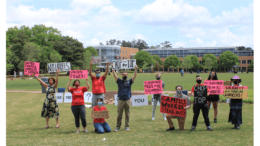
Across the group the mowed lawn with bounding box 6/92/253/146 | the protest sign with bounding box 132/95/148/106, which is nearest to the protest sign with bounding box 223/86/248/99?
the mowed lawn with bounding box 6/92/253/146

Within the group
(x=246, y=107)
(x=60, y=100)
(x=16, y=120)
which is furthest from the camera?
(x=60, y=100)

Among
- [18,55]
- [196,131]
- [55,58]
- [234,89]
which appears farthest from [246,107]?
[18,55]

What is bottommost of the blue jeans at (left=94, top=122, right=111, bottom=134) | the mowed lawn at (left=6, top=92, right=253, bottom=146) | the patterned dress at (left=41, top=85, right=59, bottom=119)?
the mowed lawn at (left=6, top=92, right=253, bottom=146)

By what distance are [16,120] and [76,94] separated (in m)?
4.67

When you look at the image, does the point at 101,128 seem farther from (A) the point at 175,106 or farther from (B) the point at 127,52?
(B) the point at 127,52

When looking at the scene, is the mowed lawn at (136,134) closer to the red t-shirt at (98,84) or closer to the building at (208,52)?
the red t-shirt at (98,84)

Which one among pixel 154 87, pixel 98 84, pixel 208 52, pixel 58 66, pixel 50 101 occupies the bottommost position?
pixel 50 101

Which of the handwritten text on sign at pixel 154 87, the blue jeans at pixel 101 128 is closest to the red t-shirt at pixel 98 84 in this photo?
the blue jeans at pixel 101 128

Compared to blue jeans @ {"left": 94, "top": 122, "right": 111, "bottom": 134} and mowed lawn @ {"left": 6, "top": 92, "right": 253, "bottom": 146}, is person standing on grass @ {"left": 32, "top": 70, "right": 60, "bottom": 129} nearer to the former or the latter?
mowed lawn @ {"left": 6, "top": 92, "right": 253, "bottom": 146}

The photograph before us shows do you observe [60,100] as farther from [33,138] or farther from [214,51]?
[214,51]

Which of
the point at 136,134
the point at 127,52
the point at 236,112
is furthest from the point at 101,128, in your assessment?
the point at 127,52

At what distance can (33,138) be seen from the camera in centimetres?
843

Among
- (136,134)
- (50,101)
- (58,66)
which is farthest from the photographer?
(58,66)

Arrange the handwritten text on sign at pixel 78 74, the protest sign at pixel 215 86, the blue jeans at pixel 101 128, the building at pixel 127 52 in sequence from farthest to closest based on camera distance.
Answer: the building at pixel 127 52 < the handwritten text on sign at pixel 78 74 < the protest sign at pixel 215 86 < the blue jeans at pixel 101 128
